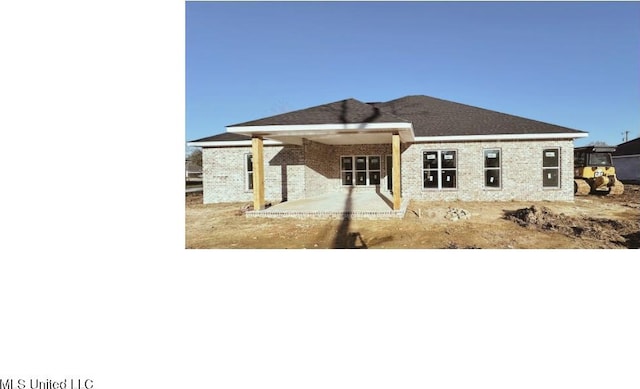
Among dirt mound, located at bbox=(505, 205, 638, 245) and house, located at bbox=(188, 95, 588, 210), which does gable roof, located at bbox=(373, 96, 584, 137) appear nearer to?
house, located at bbox=(188, 95, 588, 210)

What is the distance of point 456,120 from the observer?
1560 cm

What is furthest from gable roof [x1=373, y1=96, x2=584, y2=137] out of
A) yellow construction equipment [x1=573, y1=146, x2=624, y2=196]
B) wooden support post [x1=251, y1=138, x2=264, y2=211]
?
wooden support post [x1=251, y1=138, x2=264, y2=211]

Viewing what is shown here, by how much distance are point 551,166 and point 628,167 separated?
20531 millimetres

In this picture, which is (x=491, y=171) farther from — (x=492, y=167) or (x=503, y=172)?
(x=503, y=172)

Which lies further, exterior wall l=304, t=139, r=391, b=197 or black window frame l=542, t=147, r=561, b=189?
exterior wall l=304, t=139, r=391, b=197

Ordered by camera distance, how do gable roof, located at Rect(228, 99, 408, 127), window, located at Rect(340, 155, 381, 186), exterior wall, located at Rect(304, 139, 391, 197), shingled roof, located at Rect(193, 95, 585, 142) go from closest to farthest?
1. gable roof, located at Rect(228, 99, 408, 127)
2. shingled roof, located at Rect(193, 95, 585, 142)
3. exterior wall, located at Rect(304, 139, 391, 197)
4. window, located at Rect(340, 155, 381, 186)

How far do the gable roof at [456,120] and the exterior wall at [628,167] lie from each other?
1888cm

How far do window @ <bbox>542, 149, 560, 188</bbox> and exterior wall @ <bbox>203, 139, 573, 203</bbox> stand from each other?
154 mm

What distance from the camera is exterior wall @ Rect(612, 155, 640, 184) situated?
26.8 meters

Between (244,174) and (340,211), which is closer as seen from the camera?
(340,211)

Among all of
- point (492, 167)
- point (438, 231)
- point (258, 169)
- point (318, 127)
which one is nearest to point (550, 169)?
point (492, 167)

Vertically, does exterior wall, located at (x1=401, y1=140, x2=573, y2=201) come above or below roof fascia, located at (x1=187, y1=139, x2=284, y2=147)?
below

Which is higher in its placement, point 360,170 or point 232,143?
point 232,143

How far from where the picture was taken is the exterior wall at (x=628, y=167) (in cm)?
2681
